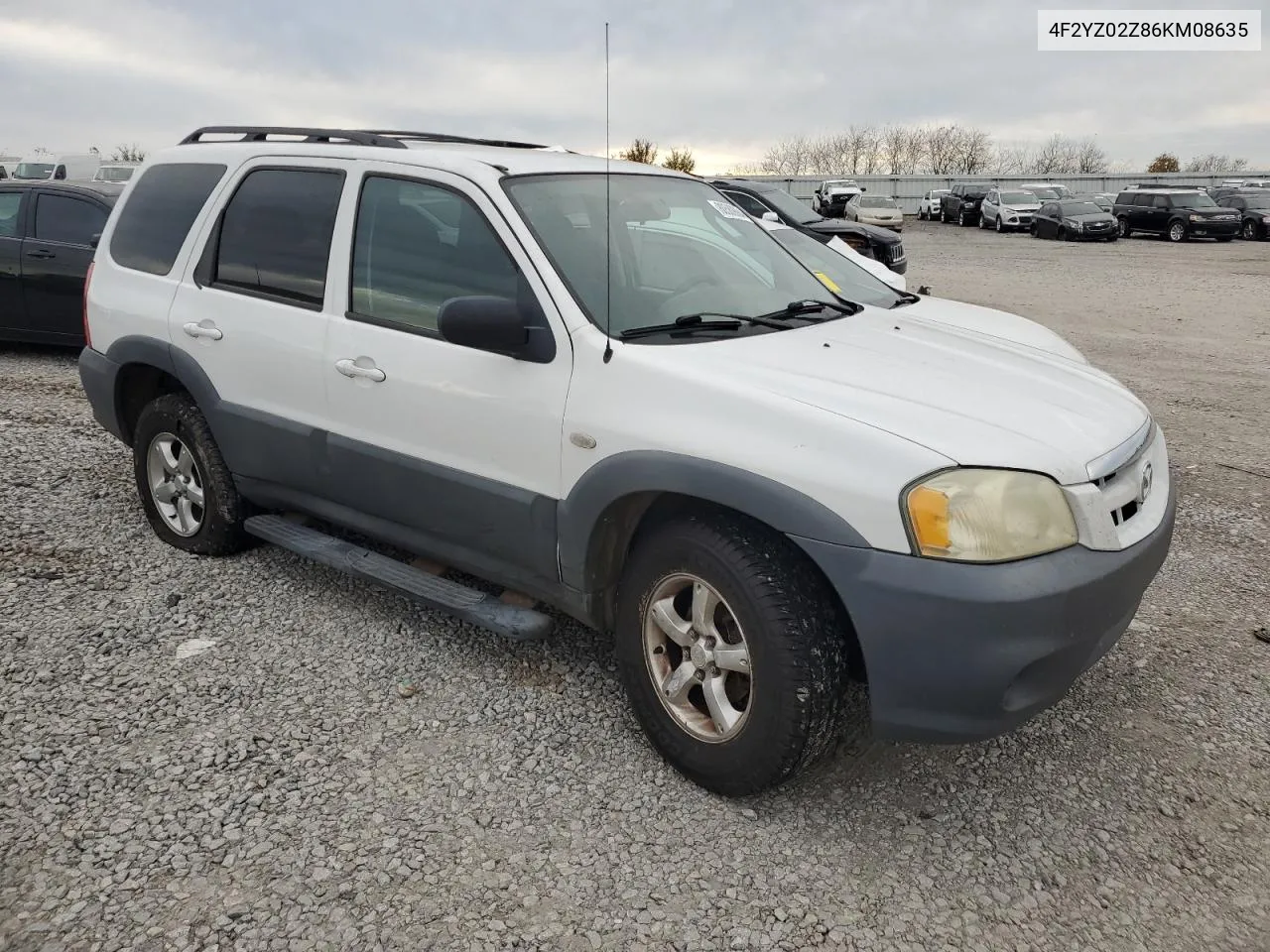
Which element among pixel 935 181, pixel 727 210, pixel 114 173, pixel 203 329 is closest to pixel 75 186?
pixel 203 329

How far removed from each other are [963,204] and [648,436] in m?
41.1

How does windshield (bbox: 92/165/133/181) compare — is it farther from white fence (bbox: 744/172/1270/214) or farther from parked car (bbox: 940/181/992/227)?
white fence (bbox: 744/172/1270/214)

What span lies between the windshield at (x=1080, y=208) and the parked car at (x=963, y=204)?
8256 mm

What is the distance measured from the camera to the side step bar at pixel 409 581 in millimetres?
3316

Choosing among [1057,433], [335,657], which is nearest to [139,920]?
[335,657]

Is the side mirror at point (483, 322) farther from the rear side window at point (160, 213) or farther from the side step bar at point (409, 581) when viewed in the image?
the rear side window at point (160, 213)

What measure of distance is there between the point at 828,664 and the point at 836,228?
1228 cm

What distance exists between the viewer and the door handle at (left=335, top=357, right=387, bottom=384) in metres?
3.53

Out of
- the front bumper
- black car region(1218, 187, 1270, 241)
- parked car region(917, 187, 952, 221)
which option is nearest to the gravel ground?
the front bumper

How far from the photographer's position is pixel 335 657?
3.79m

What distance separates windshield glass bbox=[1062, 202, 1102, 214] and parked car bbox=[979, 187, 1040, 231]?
3.33 m

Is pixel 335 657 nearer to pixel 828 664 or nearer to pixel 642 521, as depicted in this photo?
pixel 642 521

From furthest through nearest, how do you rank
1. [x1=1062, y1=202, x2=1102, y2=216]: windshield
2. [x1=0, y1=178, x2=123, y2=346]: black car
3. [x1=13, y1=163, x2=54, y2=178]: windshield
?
[x1=13, y1=163, x2=54, y2=178]: windshield
[x1=1062, y1=202, x2=1102, y2=216]: windshield
[x1=0, y1=178, x2=123, y2=346]: black car

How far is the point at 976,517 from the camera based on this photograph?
2.46 metres
